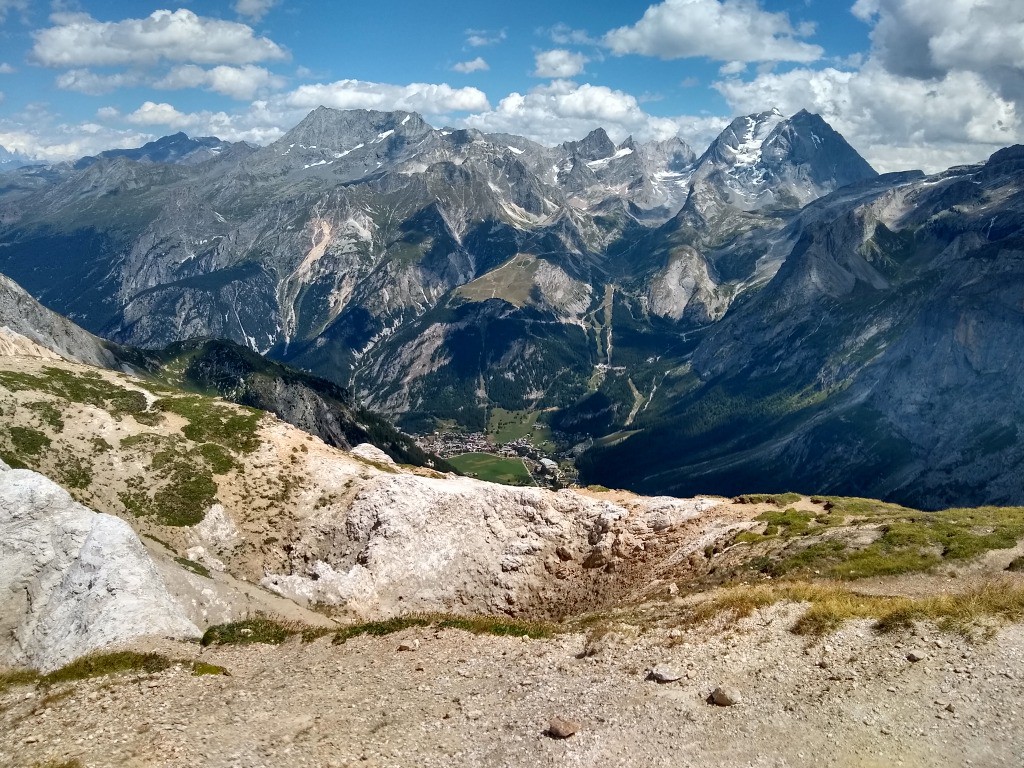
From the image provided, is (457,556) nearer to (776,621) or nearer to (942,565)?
(776,621)

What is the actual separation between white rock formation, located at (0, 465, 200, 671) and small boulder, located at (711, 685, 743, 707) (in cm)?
3011

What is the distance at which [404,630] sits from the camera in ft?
121

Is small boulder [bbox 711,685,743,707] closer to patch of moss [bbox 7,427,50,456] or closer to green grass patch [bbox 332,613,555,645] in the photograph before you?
green grass patch [bbox 332,613,555,645]

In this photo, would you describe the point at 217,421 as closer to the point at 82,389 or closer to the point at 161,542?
the point at 82,389

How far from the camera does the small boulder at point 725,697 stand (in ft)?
84.2

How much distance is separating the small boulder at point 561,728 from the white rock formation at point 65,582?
24254 mm

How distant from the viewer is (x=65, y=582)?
40312 millimetres

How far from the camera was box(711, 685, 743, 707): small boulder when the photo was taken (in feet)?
84.2

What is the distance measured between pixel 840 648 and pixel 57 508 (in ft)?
156

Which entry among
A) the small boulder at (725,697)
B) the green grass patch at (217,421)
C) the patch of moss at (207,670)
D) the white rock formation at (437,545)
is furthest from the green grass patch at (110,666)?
the green grass patch at (217,421)

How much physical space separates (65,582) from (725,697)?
39171 millimetres

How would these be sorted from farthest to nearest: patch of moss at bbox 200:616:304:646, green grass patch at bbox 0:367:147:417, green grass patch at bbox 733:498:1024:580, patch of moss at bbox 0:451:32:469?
1. green grass patch at bbox 0:367:147:417
2. patch of moss at bbox 0:451:32:469
3. green grass patch at bbox 733:498:1024:580
4. patch of moss at bbox 200:616:304:646

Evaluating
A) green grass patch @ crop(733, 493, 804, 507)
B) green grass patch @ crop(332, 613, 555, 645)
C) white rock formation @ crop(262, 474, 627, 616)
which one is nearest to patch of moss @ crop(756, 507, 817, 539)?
green grass patch @ crop(733, 493, 804, 507)

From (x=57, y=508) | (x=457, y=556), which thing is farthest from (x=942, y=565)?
(x=57, y=508)
